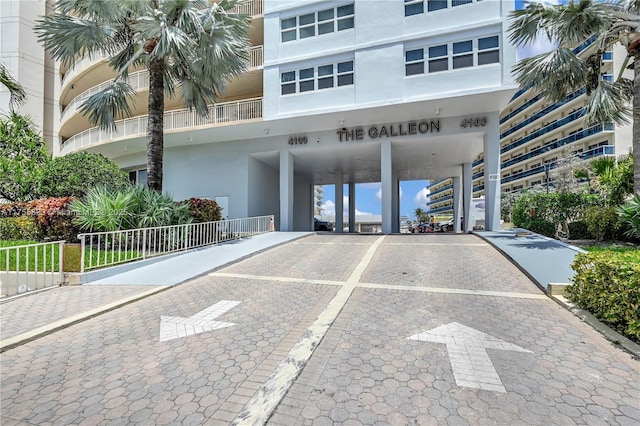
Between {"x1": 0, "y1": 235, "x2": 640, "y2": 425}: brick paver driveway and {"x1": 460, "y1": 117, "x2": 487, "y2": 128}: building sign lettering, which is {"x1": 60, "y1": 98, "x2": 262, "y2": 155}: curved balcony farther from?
{"x1": 0, "y1": 235, "x2": 640, "y2": 425}: brick paver driveway

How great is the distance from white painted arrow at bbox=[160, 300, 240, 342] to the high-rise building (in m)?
35.1

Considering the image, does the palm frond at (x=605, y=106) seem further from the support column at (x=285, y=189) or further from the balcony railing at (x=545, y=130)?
the balcony railing at (x=545, y=130)

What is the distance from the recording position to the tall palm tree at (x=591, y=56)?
8039 mm

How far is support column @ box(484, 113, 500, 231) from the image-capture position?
13250 mm

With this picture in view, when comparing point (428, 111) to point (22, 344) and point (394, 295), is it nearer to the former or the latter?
point (394, 295)

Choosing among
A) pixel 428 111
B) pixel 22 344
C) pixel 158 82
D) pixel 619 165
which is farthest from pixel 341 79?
pixel 22 344

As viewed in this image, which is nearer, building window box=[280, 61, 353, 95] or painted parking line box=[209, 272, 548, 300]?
painted parking line box=[209, 272, 548, 300]

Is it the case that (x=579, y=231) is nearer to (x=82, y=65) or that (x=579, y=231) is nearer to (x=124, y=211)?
(x=124, y=211)

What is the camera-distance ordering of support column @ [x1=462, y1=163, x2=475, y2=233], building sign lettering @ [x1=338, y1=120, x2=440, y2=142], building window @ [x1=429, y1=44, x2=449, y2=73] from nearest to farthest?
1. building window @ [x1=429, y1=44, x2=449, y2=73]
2. building sign lettering @ [x1=338, y1=120, x2=440, y2=142]
3. support column @ [x1=462, y1=163, x2=475, y2=233]

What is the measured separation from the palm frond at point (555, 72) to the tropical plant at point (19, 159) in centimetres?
1758

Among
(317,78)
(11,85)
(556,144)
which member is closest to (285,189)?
(317,78)

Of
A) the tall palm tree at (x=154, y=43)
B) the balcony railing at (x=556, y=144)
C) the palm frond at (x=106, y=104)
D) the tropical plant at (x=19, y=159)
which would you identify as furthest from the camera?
the balcony railing at (x=556, y=144)

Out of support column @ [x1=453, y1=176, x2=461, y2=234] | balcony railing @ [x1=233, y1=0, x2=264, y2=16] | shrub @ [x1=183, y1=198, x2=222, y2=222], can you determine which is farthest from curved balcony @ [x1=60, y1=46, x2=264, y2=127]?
support column @ [x1=453, y1=176, x2=461, y2=234]

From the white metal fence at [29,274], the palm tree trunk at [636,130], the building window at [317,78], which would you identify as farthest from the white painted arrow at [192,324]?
the building window at [317,78]
